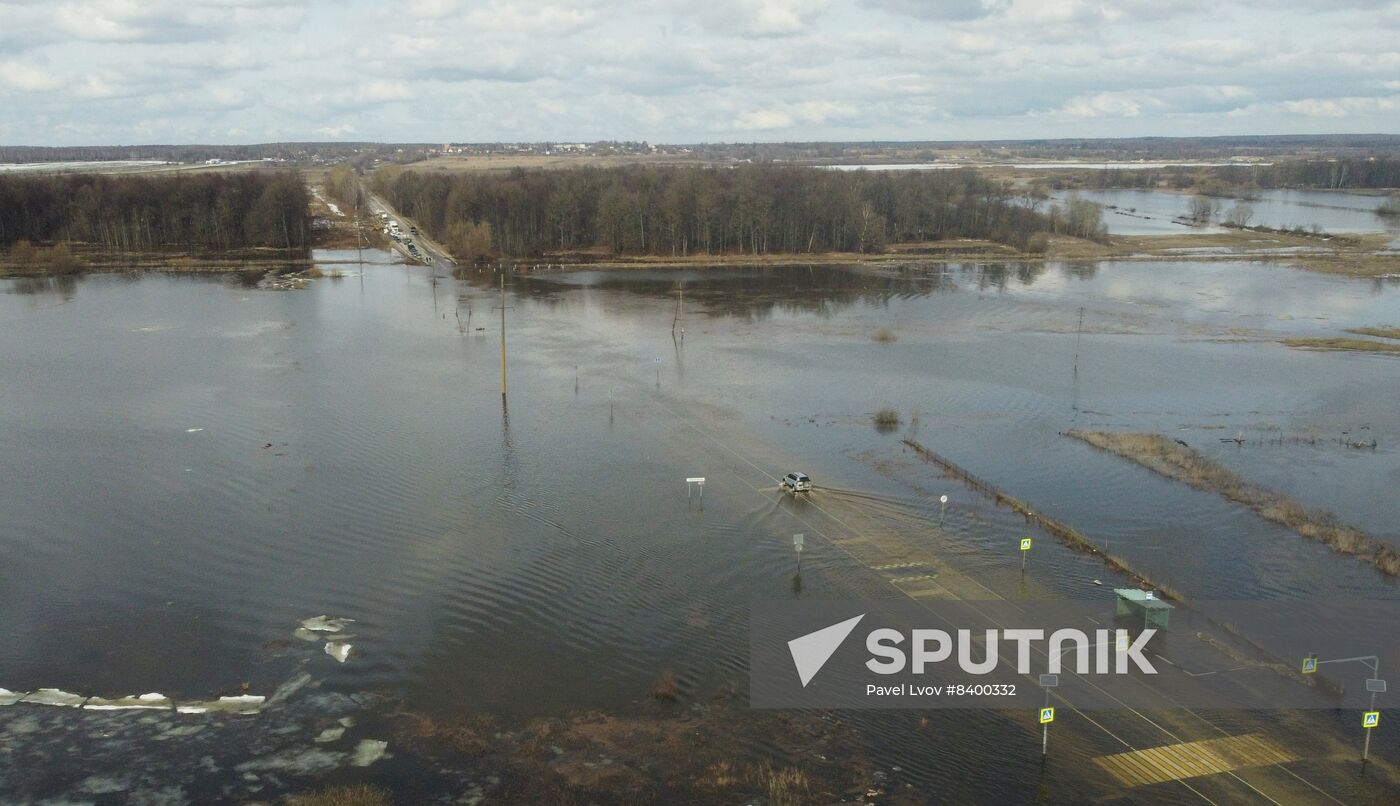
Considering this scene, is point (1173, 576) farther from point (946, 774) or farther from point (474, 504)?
point (474, 504)

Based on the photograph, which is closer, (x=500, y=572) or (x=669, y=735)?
(x=669, y=735)

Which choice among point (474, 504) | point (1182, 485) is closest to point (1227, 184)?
point (1182, 485)

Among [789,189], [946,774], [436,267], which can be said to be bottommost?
[946,774]

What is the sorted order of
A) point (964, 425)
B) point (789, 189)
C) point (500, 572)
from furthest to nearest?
point (789, 189) → point (964, 425) → point (500, 572)

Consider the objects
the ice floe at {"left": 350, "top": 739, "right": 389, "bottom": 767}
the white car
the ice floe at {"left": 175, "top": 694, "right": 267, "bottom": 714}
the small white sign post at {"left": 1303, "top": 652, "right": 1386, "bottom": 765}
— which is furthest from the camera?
the white car

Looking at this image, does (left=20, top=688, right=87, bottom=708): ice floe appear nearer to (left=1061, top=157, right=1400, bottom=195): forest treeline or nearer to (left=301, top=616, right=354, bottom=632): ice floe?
(left=301, top=616, right=354, bottom=632): ice floe

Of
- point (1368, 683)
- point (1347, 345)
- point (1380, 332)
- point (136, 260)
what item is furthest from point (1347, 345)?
point (136, 260)

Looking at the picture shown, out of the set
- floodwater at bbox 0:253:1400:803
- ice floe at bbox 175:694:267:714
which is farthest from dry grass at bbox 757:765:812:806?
ice floe at bbox 175:694:267:714

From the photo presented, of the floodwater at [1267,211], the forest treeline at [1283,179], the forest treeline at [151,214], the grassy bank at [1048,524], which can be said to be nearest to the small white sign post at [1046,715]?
the grassy bank at [1048,524]
